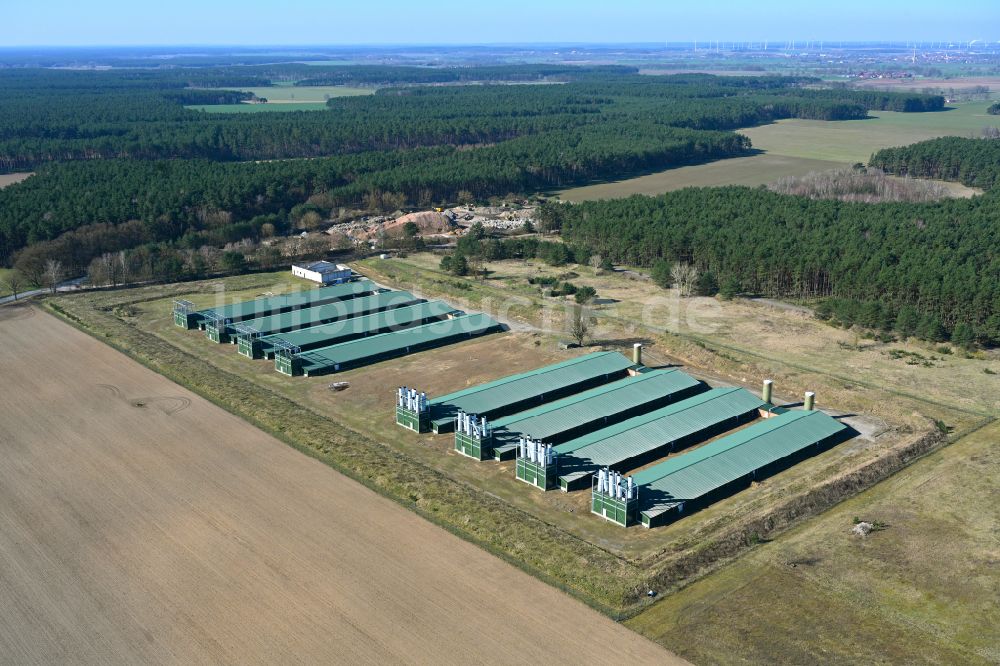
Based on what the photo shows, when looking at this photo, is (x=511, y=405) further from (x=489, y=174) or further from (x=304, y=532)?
(x=489, y=174)

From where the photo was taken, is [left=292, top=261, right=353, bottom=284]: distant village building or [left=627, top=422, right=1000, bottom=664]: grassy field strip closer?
[left=627, top=422, right=1000, bottom=664]: grassy field strip

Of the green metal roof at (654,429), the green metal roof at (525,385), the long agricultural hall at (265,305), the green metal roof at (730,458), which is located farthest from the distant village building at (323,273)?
the green metal roof at (730,458)

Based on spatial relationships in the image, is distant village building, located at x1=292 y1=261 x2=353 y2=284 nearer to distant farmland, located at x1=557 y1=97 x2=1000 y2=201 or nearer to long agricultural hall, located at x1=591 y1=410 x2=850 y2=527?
long agricultural hall, located at x1=591 y1=410 x2=850 y2=527

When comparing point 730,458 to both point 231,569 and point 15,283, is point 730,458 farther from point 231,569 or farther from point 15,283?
point 15,283

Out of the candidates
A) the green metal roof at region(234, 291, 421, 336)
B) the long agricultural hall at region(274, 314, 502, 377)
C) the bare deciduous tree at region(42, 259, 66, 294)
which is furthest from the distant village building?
the bare deciduous tree at region(42, 259, 66, 294)

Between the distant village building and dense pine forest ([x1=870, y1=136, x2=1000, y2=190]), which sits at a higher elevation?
dense pine forest ([x1=870, y1=136, x2=1000, y2=190])

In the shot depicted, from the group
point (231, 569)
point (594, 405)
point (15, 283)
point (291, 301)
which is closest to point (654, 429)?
point (594, 405)
